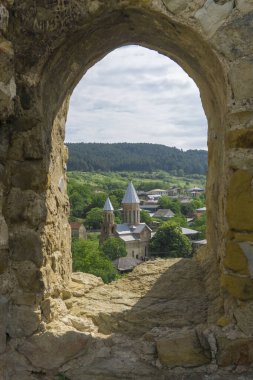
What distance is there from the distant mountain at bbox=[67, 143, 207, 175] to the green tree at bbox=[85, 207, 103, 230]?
64.1 meters

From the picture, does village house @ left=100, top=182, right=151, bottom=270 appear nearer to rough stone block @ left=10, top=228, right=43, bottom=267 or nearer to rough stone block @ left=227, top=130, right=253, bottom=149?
rough stone block @ left=10, top=228, right=43, bottom=267

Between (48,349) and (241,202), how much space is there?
137 centimetres

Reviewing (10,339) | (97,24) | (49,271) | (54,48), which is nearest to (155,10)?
(97,24)

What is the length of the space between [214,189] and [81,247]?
77.9 feet

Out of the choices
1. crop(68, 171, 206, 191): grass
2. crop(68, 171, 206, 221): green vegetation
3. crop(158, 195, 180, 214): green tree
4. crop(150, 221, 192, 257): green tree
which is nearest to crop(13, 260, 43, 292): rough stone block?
crop(150, 221, 192, 257): green tree

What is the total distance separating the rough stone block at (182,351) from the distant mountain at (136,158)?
402 ft

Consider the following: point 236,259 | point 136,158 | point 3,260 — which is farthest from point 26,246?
point 136,158

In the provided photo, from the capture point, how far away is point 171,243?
44281mm

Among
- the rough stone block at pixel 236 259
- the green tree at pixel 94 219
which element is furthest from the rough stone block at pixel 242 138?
the green tree at pixel 94 219

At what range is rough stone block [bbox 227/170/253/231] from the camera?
2285 mm

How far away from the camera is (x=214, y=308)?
274cm

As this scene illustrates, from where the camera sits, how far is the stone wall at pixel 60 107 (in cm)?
232

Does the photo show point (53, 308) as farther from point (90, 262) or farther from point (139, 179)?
point (139, 179)

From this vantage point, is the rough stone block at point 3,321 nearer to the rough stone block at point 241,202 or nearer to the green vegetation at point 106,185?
the rough stone block at point 241,202
